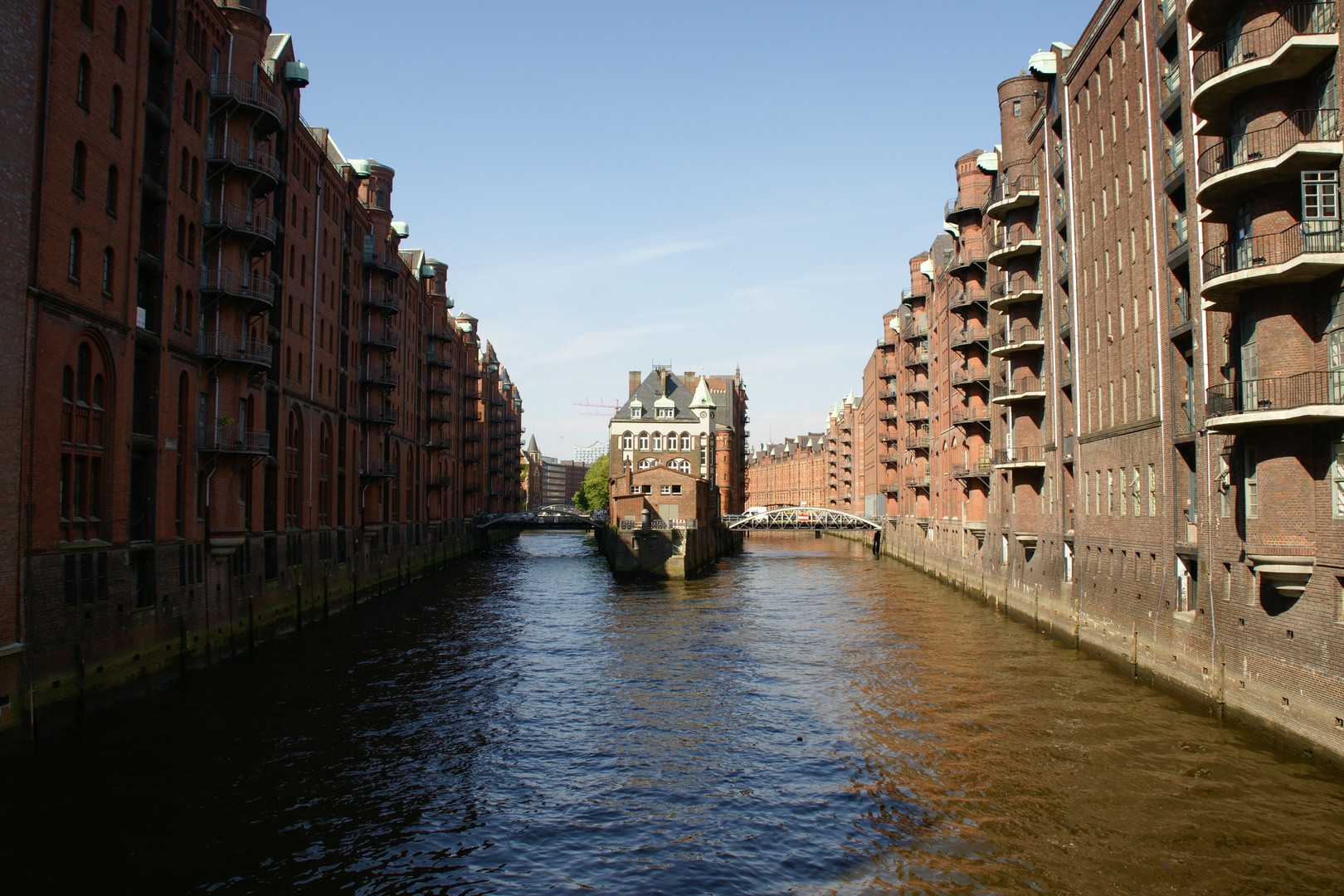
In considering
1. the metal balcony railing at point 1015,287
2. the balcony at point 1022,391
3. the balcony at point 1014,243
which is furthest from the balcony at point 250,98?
the balcony at point 1022,391

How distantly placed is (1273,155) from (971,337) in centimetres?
3351

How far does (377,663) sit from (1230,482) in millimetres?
25977

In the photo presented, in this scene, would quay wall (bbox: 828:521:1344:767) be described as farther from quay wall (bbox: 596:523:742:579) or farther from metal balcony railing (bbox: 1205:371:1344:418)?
quay wall (bbox: 596:523:742:579)

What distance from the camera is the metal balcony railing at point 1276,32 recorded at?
764 inches

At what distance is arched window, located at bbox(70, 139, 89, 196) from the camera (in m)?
24.4

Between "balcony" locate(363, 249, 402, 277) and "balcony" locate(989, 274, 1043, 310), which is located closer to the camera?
"balcony" locate(989, 274, 1043, 310)

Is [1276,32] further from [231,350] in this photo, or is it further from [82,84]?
[231,350]

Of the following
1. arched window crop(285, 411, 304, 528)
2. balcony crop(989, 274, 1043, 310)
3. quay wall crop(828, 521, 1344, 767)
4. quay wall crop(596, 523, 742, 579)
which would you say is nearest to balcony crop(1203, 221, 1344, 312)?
quay wall crop(828, 521, 1344, 767)

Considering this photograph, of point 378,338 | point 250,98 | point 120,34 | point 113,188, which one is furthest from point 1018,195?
point 378,338

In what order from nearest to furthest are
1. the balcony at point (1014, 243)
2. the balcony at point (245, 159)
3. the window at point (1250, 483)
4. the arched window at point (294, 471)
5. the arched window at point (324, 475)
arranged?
1. the window at point (1250, 483)
2. the balcony at point (245, 159)
3. the balcony at point (1014, 243)
4. the arched window at point (294, 471)
5. the arched window at point (324, 475)

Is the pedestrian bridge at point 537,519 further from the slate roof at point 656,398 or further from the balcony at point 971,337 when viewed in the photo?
the balcony at point 971,337

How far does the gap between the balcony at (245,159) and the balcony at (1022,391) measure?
104 feet

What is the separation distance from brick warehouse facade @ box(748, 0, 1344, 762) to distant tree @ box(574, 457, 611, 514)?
4008 inches

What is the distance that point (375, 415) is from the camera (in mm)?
58844
